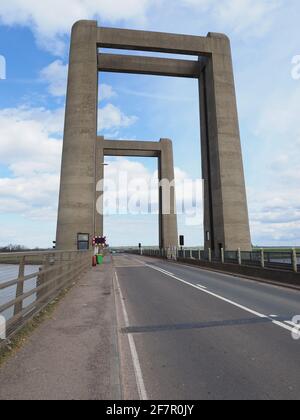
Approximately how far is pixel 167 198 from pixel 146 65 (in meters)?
36.1

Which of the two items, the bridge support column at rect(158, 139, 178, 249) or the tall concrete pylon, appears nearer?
the tall concrete pylon

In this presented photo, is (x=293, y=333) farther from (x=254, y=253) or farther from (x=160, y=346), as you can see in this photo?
(x=254, y=253)

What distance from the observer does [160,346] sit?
631 centimetres

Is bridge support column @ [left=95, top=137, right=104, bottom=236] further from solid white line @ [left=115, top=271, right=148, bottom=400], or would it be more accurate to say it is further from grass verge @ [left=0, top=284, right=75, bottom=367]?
solid white line @ [left=115, top=271, right=148, bottom=400]

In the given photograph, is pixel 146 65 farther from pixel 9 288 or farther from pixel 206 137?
pixel 9 288

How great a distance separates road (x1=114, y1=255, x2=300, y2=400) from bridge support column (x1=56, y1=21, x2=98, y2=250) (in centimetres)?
3123

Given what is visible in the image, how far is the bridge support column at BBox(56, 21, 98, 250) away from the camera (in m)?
41.7

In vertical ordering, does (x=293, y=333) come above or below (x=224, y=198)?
below

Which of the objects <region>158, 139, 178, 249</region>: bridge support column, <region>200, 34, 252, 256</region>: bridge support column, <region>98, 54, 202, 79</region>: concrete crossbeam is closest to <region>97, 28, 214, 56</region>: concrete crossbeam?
<region>200, 34, 252, 256</region>: bridge support column

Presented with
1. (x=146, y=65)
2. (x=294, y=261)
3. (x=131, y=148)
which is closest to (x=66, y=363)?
(x=294, y=261)

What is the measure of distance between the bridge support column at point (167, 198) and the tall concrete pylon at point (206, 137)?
32.4 meters

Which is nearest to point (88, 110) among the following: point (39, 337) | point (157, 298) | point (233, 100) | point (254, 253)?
point (233, 100)

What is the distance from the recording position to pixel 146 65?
50.6 meters
